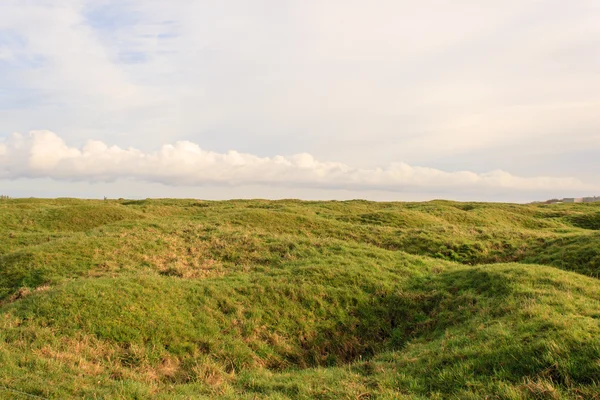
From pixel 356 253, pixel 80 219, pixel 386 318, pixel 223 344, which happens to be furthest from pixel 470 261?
pixel 80 219

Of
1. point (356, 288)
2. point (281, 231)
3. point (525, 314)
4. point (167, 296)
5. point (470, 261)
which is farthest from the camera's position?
→ point (281, 231)

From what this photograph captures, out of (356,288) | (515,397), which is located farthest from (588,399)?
(356,288)

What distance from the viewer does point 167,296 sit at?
16188 mm

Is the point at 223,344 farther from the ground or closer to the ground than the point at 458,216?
closer to the ground

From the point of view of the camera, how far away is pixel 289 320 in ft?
53.6

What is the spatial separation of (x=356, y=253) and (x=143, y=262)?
42.3ft

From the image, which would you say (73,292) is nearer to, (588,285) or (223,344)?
(223,344)

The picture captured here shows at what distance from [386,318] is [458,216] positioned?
36.7 m

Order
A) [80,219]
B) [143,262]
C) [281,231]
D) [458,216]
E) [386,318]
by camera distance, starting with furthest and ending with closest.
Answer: [458,216]
[80,219]
[281,231]
[143,262]
[386,318]

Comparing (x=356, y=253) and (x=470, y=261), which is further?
(x=470, y=261)

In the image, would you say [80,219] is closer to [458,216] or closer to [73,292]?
[73,292]

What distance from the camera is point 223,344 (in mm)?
14156

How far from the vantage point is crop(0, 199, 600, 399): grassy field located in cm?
969

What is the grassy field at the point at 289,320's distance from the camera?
9688 mm
